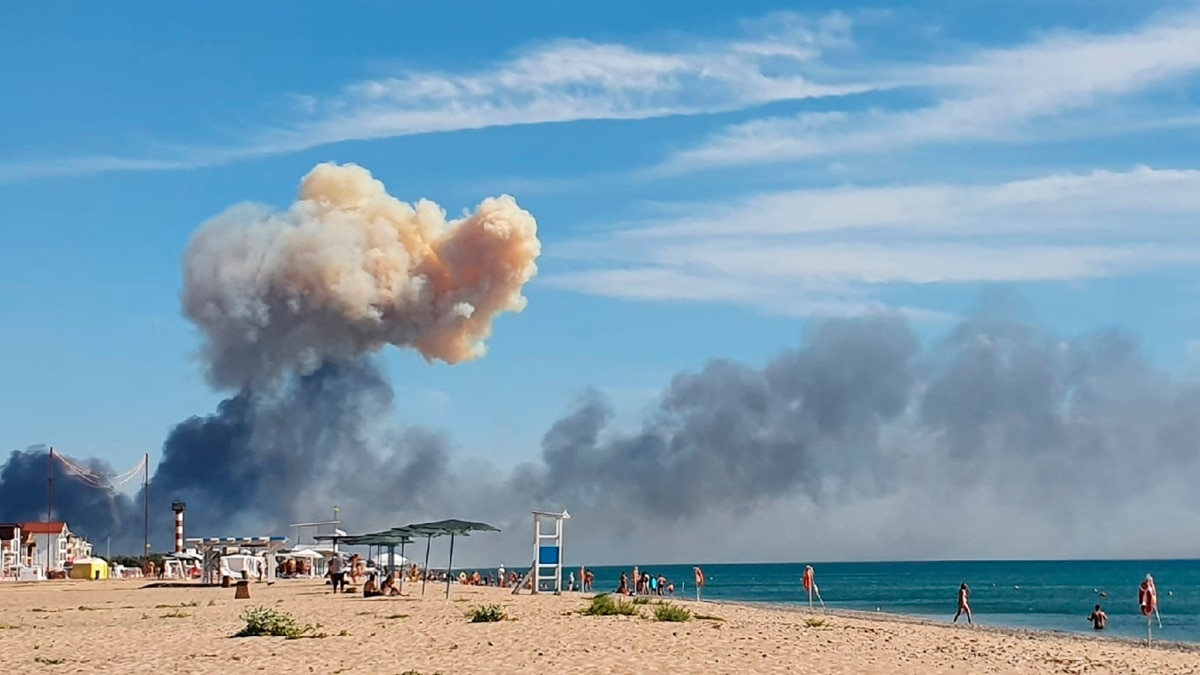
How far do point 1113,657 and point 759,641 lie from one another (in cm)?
841

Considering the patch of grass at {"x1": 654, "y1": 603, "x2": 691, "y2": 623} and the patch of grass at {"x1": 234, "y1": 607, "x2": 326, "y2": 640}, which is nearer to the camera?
the patch of grass at {"x1": 234, "y1": 607, "x2": 326, "y2": 640}

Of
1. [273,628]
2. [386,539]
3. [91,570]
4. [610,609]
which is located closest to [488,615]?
[610,609]

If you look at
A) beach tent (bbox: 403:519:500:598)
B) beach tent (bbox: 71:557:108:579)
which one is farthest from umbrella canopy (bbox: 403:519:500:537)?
beach tent (bbox: 71:557:108:579)

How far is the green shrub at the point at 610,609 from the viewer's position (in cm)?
2967

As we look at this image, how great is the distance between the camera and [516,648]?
22047 mm

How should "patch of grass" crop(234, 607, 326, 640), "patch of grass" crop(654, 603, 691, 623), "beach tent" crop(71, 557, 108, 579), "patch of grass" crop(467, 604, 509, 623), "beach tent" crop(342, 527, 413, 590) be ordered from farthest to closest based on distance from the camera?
"beach tent" crop(71, 557, 108, 579)
"beach tent" crop(342, 527, 413, 590)
"patch of grass" crop(467, 604, 509, 623)
"patch of grass" crop(654, 603, 691, 623)
"patch of grass" crop(234, 607, 326, 640)

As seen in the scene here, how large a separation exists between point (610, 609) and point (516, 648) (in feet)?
27.0

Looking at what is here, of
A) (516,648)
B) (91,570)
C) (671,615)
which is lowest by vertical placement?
(91,570)

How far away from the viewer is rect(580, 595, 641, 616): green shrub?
2967 centimetres

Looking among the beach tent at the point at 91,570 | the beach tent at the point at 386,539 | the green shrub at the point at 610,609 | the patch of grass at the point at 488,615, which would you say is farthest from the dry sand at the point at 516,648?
the beach tent at the point at 91,570

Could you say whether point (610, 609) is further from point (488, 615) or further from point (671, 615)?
point (488, 615)

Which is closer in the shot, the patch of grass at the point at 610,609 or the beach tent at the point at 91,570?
the patch of grass at the point at 610,609

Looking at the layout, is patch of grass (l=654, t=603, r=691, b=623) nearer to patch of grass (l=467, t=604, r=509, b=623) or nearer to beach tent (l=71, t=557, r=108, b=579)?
patch of grass (l=467, t=604, r=509, b=623)

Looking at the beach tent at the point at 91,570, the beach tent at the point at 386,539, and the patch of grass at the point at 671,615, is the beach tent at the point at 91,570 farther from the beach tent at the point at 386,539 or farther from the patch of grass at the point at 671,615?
the patch of grass at the point at 671,615
